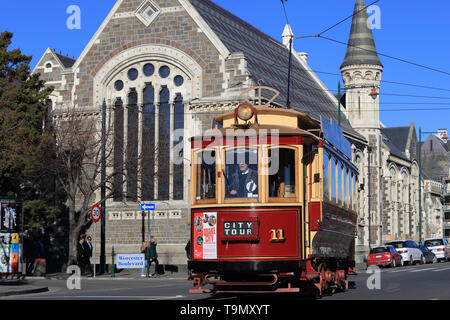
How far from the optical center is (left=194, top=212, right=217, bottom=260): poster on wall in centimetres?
1580

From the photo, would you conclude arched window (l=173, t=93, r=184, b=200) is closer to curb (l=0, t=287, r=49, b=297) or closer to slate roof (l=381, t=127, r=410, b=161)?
curb (l=0, t=287, r=49, b=297)

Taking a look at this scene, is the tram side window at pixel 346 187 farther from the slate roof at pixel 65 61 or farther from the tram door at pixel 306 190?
the slate roof at pixel 65 61

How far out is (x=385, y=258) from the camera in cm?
4409

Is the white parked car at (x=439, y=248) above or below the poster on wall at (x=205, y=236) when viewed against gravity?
below

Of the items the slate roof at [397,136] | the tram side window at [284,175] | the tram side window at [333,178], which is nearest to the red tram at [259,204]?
the tram side window at [284,175]

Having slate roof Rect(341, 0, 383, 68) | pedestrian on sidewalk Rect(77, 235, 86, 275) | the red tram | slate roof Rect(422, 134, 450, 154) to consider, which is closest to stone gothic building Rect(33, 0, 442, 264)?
pedestrian on sidewalk Rect(77, 235, 86, 275)

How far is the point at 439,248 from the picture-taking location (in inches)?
2143

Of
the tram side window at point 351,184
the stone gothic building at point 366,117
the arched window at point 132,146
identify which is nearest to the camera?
the tram side window at point 351,184

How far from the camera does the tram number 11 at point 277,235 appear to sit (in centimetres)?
1550

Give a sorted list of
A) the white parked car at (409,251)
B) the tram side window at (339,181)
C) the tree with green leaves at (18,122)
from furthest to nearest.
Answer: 1. the white parked car at (409,251)
2. the tree with green leaves at (18,122)
3. the tram side window at (339,181)

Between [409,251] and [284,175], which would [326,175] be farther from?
[409,251]

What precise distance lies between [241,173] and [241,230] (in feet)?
3.78

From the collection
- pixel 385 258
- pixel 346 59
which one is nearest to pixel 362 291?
pixel 385 258

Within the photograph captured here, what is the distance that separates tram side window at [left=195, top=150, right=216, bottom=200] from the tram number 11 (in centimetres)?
141
